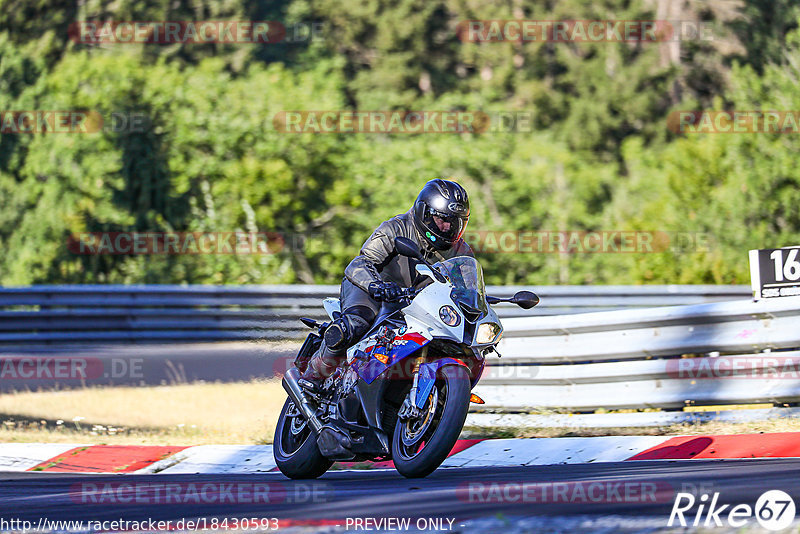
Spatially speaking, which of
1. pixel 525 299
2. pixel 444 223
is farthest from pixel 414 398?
pixel 444 223

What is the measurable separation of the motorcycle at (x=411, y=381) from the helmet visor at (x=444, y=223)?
0.70 ft

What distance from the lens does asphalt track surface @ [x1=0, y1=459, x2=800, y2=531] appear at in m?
4.75

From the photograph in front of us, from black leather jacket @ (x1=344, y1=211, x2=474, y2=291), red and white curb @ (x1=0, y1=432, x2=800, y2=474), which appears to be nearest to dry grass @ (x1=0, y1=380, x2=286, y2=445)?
red and white curb @ (x1=0, y1=432, x2=800, y2=474)

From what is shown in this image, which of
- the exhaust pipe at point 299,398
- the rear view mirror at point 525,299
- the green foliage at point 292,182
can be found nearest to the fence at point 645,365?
the rear view mirror at point 525,299

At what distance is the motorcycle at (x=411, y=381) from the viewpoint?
226 inches

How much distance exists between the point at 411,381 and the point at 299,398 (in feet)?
3.02

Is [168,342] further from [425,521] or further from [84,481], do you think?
[425,521]

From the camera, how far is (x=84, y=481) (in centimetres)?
672

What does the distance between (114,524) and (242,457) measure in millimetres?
3067

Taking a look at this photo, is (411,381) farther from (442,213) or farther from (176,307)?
(176,307)

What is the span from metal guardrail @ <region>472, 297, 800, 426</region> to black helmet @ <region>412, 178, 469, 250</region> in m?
2.42

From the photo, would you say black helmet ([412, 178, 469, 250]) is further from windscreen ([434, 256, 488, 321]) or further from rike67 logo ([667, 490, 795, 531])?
rike67 logo ([667, 490, 795, 531])

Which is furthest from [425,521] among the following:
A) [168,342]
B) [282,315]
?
[168,342]

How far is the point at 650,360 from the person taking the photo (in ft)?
26.8
